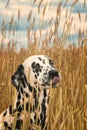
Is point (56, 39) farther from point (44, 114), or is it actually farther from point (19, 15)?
point (44, 114)

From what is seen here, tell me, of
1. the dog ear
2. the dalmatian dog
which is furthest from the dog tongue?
the dog ear

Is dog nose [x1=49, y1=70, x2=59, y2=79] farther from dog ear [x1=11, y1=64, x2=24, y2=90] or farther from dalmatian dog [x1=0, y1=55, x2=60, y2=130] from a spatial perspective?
dog ear [x1=11, y1=64, x2=24, y2=90]

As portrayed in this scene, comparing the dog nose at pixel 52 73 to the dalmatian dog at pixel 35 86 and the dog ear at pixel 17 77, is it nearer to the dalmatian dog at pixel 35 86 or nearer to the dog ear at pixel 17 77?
the dalmatian dog at pixel 35 86

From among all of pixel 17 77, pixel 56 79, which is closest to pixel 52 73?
Result: pixel 56 79

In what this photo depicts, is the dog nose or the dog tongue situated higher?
the dog nose

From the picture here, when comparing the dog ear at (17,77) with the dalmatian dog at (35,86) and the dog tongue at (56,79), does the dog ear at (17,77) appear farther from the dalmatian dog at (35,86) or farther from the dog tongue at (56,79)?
the dog tongue at (56,79)

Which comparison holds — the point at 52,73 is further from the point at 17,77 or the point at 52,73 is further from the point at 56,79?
the point at 17,77

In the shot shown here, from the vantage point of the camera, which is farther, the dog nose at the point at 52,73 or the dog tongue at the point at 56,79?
the dog nose at the point at 52,73

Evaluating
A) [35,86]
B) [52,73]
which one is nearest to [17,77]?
[35,86]

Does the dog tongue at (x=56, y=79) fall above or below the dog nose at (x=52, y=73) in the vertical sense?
below

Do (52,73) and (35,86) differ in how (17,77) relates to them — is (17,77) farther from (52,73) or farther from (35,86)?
(52,73)

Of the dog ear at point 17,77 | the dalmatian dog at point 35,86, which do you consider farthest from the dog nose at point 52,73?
the dog ear at point 17,77

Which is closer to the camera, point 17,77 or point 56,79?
point 56,79

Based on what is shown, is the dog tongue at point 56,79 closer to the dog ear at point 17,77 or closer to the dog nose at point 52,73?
the dog nose at point 52,73
